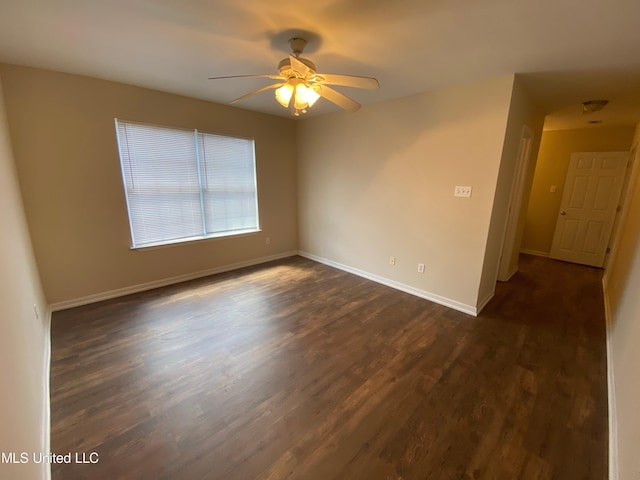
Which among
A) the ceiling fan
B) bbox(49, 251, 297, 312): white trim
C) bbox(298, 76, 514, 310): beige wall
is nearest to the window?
bbox(49, 251, 297, 312): white trim

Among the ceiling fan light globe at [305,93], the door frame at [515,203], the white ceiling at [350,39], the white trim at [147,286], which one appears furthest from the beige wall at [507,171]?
the white trim at [147,286]

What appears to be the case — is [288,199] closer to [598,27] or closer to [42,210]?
[42,210]

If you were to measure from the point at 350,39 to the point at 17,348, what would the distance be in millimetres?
2690

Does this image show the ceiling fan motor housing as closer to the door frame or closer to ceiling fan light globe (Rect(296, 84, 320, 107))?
ceiling fan light globe (Rect(296, 84, 320, 107))

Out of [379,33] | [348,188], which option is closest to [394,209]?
[348,188]

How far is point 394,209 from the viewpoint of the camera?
135 inches

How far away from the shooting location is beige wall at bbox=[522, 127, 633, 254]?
13.9ft

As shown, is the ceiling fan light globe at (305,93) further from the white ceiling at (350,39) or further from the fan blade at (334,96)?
the white ceiling at (350,39)

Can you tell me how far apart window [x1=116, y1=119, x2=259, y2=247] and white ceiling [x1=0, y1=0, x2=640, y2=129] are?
74 centimetres

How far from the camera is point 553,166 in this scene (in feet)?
15.6

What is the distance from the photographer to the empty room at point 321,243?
57.6 inches

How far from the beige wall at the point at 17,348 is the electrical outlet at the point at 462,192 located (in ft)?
11.2

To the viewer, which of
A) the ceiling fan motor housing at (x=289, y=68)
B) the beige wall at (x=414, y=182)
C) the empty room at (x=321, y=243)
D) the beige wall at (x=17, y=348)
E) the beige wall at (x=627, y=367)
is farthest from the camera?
the beige wall at (x=414, y=182)

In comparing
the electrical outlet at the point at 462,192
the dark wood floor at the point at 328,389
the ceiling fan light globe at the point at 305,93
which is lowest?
the dark wood floor at the point at 328,389
